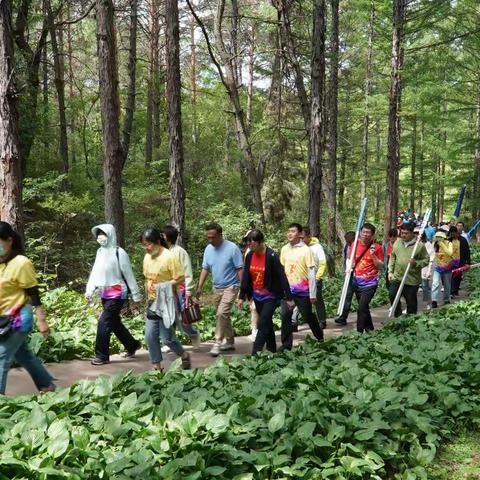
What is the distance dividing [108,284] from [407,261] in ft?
18.4

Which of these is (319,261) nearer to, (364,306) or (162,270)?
(364,306)

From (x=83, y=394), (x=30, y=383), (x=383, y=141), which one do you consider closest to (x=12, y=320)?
(x=83, y=394)

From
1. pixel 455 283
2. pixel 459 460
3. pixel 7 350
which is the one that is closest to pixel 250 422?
pixel 459 460

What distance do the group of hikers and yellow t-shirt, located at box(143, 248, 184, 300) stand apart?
0.04 feet

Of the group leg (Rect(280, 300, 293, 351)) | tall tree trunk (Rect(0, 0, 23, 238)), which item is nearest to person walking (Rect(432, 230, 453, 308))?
leg (Rect(280, 300, 293, 351))

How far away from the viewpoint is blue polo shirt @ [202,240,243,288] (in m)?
8.34

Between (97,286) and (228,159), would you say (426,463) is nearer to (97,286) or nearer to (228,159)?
(97,286)

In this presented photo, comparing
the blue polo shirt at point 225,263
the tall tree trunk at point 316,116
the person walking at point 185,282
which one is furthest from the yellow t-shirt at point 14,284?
the tall tree trunk at point 316,116

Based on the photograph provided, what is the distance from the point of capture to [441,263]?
43.0 ft

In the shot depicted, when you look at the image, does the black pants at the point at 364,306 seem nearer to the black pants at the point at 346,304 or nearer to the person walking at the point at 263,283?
the black pants at the point at 346,304

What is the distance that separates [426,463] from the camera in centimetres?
437

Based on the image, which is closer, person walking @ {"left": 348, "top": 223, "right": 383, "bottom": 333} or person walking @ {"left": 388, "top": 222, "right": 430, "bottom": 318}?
person walking @ {"left": 348, "top": 223, "right": 383, "bottom": 333}

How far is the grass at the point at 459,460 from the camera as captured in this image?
433 centimetres

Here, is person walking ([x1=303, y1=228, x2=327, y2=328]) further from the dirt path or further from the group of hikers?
the dirt path
